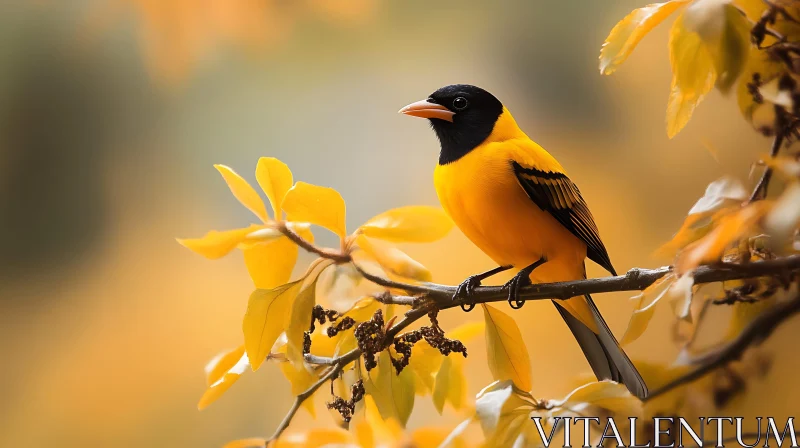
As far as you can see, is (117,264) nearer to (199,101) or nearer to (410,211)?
(199,101)

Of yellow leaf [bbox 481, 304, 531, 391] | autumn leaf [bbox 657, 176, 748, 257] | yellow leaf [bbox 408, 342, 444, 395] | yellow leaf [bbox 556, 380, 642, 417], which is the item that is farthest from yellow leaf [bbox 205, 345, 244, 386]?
autumn leaf [bbox 657, 176, 748, 257]

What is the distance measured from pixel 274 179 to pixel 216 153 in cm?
96

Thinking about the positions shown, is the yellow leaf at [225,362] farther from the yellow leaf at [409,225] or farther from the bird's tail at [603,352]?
the bird's tail at [603,352]

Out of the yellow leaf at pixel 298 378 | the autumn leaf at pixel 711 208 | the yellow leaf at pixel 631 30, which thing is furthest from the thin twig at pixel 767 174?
the yellow leaf at pixel 298 378

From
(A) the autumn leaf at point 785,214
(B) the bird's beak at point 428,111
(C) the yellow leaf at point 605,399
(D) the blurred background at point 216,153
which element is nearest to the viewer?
(A) the autumn leaf at point 785,214

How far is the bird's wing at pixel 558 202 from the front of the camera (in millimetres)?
1077

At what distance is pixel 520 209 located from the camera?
3.55ft

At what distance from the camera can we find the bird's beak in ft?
3.72

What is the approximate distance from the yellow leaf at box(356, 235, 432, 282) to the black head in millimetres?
374

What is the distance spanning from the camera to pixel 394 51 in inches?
68.2

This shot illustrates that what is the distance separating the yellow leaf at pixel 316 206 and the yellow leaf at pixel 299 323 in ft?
0.30

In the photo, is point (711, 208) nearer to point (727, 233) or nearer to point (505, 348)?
point (727, 233)

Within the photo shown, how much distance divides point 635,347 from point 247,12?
49.1 inches

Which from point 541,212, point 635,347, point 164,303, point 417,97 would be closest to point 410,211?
point 541,212
